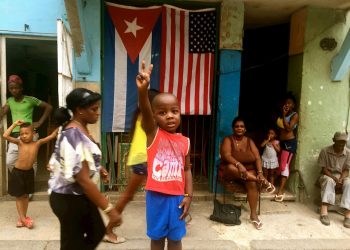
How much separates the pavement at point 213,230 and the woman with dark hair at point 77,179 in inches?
53.4

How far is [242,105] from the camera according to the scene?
7410mm

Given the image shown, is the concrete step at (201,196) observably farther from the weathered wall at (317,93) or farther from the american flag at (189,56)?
the american flag at (189,56)

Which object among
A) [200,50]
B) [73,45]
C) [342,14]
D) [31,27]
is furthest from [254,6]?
[31,27]

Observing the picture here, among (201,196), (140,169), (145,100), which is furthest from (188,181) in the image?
(201,196)

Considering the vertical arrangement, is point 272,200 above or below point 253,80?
below

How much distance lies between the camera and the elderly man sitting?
465cm

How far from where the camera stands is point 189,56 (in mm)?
5082

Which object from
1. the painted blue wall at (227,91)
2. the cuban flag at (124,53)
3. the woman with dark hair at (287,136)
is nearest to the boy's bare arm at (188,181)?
the cuban flag at (124,53)

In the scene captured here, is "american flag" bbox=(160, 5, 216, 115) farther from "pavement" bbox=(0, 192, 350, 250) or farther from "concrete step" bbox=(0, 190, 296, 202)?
"pavement" bbox=(0, 192, 350, 250)

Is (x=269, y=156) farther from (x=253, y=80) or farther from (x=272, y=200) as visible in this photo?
(x=253, y=80)

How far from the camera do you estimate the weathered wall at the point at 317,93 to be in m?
5.22

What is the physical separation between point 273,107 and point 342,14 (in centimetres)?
207

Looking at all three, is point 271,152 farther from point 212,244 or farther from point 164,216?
point 164,216

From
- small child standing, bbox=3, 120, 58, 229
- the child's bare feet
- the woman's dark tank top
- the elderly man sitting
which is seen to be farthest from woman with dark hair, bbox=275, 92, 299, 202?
small child standing, bbox=3, 120, 58, 229
